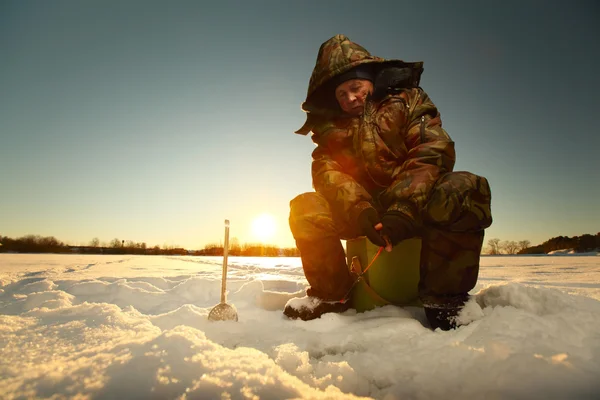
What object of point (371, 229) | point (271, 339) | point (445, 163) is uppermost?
point (445, 163)

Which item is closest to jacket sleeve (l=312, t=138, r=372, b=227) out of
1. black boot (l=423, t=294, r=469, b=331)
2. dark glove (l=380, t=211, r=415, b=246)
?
dark glove (l=380, t=211, r=415, b=246)

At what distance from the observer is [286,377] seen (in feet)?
2.64

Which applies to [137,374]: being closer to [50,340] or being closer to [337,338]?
[50,340]

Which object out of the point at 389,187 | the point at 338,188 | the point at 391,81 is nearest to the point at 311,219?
the point at 338,188

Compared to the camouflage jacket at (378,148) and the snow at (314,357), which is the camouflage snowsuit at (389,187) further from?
the snow at (314,357)

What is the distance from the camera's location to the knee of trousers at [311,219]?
181cm

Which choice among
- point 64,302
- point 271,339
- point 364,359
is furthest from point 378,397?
point 64,302

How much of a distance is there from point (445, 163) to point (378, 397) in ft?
4.41

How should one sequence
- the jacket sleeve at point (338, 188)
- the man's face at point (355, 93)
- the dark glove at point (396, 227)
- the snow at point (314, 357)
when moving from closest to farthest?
the snow at point (314, 357), the dark glove at point (396, 227), the jacket sleeve at point (338, 188), the man's face at point (355, 93)

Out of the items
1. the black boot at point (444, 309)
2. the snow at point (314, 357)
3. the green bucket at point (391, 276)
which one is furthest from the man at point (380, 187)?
the snow at point (314, 357)

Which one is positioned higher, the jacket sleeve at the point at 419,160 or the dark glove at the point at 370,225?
the jacket sleeve at the point at 419,160

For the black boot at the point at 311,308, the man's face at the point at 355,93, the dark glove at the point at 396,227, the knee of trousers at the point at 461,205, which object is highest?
the man's face at the point at 355,93

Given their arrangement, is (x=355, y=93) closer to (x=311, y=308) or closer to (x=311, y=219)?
(x=311, y=219)

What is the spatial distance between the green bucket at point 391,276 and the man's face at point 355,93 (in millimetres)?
986
